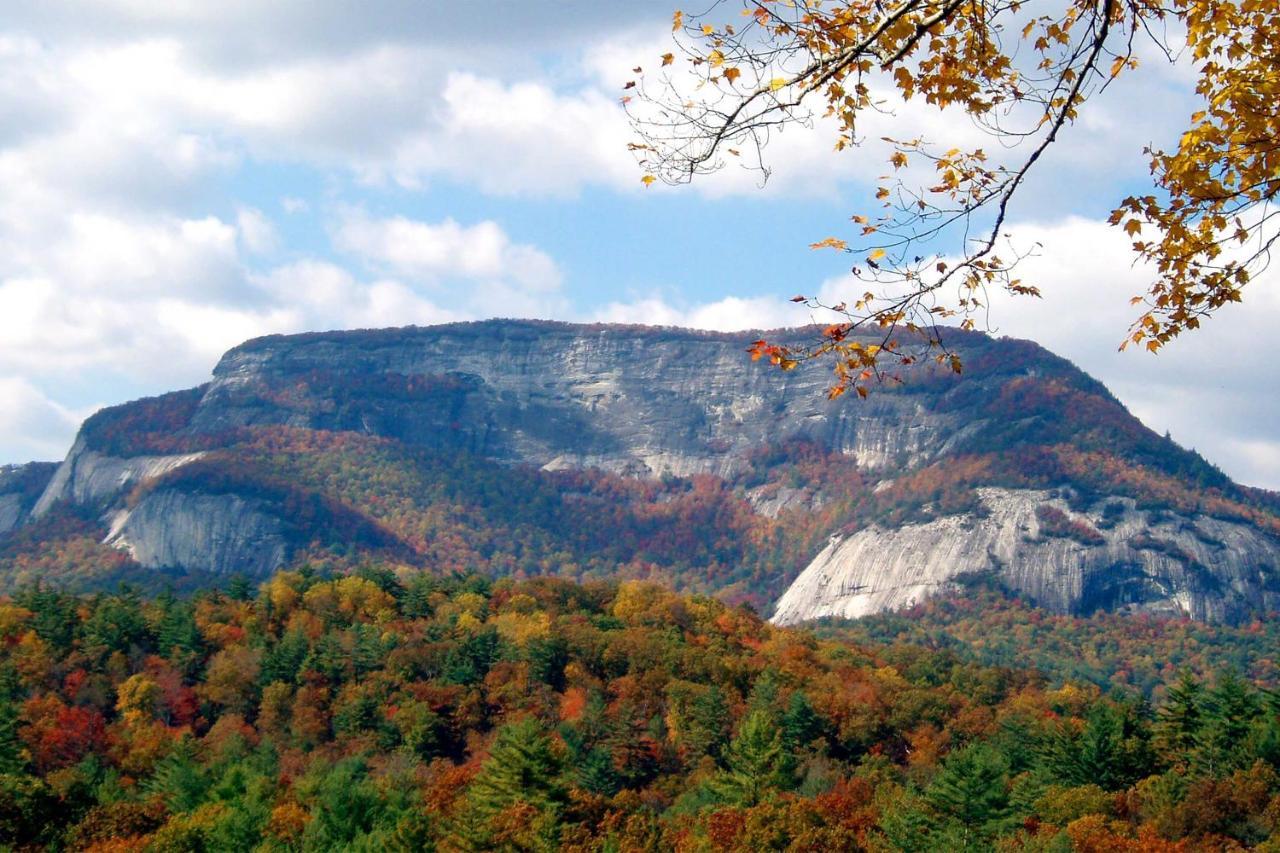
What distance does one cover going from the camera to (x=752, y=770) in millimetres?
58531

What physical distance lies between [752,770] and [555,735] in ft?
57.9

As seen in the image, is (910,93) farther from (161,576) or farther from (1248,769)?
(161,576)

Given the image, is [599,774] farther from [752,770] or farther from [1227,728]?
[1227,728]

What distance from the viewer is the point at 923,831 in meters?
50.1

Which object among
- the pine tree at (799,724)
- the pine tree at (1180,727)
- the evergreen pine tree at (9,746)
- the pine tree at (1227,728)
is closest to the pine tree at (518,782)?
the evergreen pine tree at (9,746)

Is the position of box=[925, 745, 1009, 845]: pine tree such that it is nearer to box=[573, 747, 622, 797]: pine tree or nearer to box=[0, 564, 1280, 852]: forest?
box=[0, 564, 1280, 852]: forest

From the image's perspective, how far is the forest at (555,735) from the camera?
160ft

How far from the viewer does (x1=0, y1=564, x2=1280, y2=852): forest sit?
48.8m

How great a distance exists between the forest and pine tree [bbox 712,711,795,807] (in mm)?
205

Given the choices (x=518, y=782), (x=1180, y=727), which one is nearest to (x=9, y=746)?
(x=518, y=782)

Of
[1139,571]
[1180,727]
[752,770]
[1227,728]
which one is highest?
[1139,571]

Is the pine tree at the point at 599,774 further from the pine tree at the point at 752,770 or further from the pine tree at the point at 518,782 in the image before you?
the pine tree at the point at 518,782

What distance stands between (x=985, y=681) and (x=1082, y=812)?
38566mm

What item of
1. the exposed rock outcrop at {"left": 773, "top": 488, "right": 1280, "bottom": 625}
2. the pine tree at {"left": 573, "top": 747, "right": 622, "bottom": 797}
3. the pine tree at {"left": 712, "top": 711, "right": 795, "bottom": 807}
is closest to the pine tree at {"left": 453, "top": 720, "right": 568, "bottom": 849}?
the pine tree at {"left": 712, "top": 711, "right": 795, "bottom": 807}
